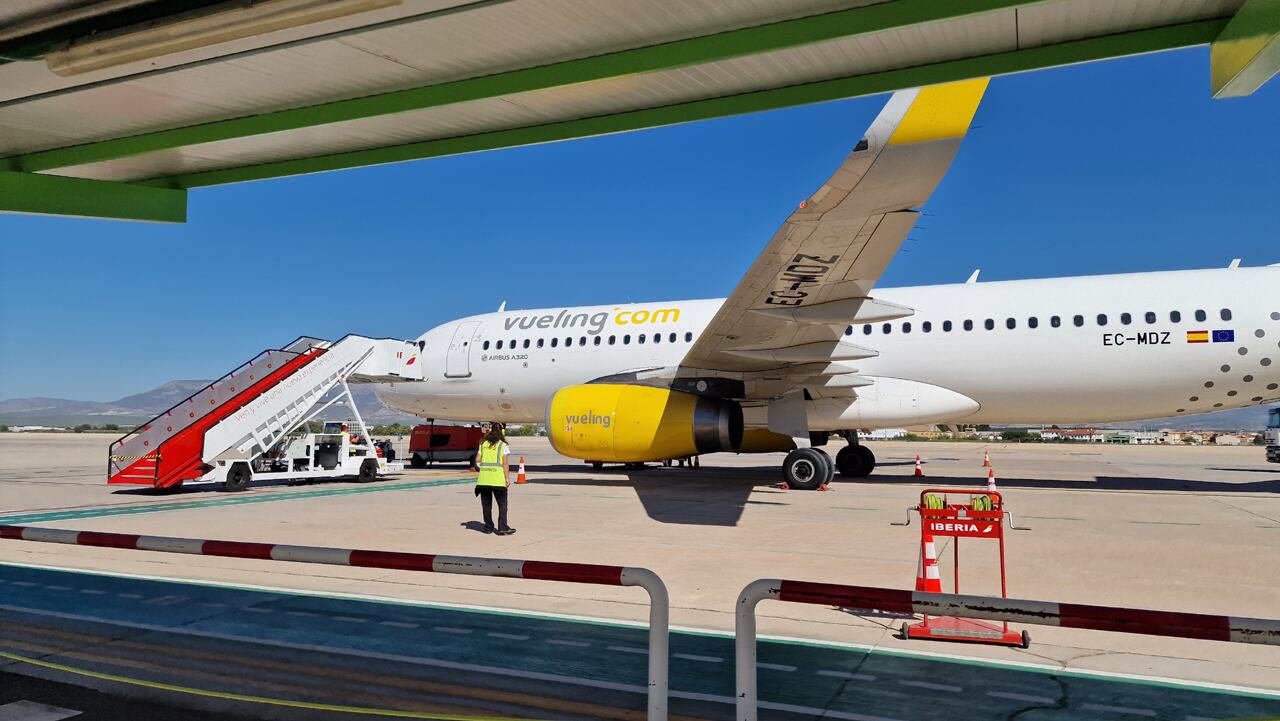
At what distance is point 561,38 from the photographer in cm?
357

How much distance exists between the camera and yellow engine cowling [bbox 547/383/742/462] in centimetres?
1268

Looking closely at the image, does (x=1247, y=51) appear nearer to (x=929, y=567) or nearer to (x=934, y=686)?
(x=934, y=686)

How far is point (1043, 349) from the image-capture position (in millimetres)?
14914

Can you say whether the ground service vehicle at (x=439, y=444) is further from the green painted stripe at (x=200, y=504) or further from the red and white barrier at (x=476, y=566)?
the red and white barrier at (x=476, y=566)

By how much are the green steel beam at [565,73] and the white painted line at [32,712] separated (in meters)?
3.07

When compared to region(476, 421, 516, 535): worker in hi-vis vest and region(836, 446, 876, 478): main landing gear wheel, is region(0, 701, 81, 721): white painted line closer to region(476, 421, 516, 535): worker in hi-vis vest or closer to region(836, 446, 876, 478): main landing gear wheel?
region(476, 421, 516, 535): worker in hi-vis vest

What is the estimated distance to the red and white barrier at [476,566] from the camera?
124 inches

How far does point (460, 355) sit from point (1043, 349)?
41.9 feet

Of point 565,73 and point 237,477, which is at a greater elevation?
point 565,73

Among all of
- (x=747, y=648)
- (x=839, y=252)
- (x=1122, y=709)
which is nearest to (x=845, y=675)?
(x=1122, y=709)

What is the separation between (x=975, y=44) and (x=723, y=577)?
16.4ft

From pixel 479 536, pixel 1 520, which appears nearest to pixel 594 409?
pixel 479 536

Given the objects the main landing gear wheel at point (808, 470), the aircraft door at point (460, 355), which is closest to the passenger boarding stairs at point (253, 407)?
the aircraft door at point (460, 355)

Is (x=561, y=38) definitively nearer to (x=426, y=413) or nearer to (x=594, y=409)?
(x=594, y=409)
